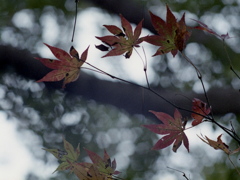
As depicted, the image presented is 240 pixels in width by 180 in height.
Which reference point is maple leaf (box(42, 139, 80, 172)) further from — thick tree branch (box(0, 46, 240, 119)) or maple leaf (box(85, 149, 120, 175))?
thick tree branch (box(0, 46, 240, 119))

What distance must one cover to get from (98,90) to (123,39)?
86 centimetres

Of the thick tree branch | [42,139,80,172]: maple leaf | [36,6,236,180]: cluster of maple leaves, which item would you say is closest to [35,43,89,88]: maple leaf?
[36,6,236,180]: cluster of maple leaves

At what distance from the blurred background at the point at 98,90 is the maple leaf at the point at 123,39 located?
30.2 inches

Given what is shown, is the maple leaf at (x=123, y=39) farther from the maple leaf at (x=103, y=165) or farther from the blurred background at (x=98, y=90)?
the blurred background at (x=98, y=90)

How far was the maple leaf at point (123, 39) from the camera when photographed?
0.47 meters

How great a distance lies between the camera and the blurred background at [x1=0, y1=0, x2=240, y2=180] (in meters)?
1.39

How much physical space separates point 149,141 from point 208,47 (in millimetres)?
568

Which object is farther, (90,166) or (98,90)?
(98,90)

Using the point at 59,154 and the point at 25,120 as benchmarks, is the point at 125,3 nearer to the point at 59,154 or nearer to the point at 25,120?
the point at 25,120

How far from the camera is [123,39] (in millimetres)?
486

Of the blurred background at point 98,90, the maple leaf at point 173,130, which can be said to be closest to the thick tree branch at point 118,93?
the blurred background at point 98,90

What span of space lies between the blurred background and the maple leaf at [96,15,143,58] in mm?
767

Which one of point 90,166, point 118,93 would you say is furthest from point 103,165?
point 118,93

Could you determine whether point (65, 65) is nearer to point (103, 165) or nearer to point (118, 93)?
point (103, 165)
